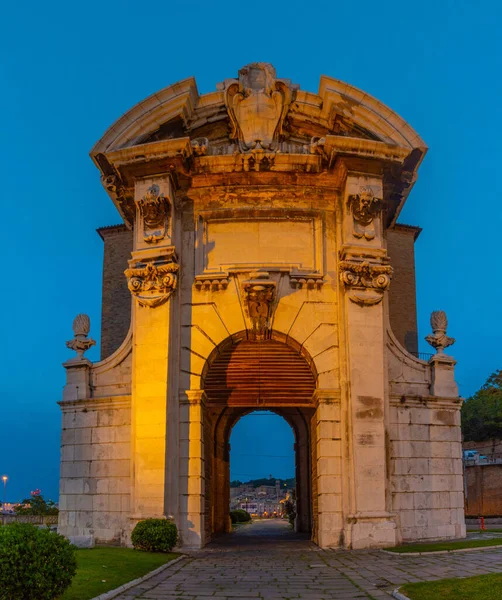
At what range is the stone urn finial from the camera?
22.4m

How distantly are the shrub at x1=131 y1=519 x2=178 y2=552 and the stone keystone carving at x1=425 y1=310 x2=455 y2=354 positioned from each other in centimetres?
956

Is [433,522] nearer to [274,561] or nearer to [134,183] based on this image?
[274,561]

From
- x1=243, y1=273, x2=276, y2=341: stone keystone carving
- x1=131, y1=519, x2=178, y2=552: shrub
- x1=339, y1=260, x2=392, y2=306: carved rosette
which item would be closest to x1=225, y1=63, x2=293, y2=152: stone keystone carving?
x1=243, y1=273, x2=276, y2=341: stone keystone carving

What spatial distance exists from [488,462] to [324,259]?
1549 inches

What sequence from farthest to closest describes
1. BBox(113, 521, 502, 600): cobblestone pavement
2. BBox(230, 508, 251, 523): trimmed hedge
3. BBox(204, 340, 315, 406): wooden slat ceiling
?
BBox(230, 508, 251, 523): trimmed hedge < BBox(204, 340, 315, 406): wooden slat ceiling < BBox(113, 521, 502, 600): cobblestone pavement

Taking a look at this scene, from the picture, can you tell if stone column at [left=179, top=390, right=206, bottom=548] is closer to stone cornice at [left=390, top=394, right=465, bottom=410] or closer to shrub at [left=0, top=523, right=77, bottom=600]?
stone cornice at [left=390, top=394, right=465, bottom=410]

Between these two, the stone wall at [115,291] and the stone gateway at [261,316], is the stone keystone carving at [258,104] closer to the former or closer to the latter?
the stone gateway at [261,316]

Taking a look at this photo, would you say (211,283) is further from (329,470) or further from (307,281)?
(329,470)

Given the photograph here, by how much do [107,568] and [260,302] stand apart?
8885 millimetres

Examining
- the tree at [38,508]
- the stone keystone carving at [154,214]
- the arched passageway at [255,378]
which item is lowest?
the tree at [38,508]

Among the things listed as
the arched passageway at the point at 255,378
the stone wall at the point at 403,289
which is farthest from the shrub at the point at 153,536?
the stone wall at the point at 403,289

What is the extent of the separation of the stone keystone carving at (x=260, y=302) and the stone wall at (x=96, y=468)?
13.9 ft

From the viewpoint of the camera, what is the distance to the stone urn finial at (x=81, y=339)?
73.4 ft

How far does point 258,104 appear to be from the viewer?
71.6ft
